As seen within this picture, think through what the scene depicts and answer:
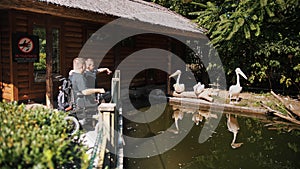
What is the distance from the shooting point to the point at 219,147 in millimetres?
5277

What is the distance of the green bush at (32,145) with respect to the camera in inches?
69.4

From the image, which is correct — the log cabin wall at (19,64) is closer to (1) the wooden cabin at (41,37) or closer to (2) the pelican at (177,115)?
(1) the wooden cabin at (41,37)

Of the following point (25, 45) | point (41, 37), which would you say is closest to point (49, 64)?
point (25, 45)

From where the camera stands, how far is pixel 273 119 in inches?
286

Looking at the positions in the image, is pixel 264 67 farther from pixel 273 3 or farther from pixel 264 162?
pixel 264 162

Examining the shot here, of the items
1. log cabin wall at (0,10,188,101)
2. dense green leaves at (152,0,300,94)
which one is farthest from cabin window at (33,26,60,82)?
dense green leaves at (152,0,300,94)

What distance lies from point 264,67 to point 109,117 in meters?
8.02

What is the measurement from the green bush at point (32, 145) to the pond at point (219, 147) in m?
2.35

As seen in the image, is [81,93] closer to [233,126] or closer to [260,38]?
[233,126]

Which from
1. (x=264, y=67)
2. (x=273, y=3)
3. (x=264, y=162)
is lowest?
(x=264, y=162)

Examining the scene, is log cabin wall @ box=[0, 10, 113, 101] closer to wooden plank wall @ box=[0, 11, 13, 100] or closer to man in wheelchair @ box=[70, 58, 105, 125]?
wooden plank wall @ box=[0, 11, 13, 100]

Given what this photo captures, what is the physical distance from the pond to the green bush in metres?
2.35

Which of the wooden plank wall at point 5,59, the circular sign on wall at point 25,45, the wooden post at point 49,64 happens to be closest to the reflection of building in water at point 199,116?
the wooden post at point 49,64

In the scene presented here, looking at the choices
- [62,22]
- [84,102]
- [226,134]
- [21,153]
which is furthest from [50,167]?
Answer: [62,22]
